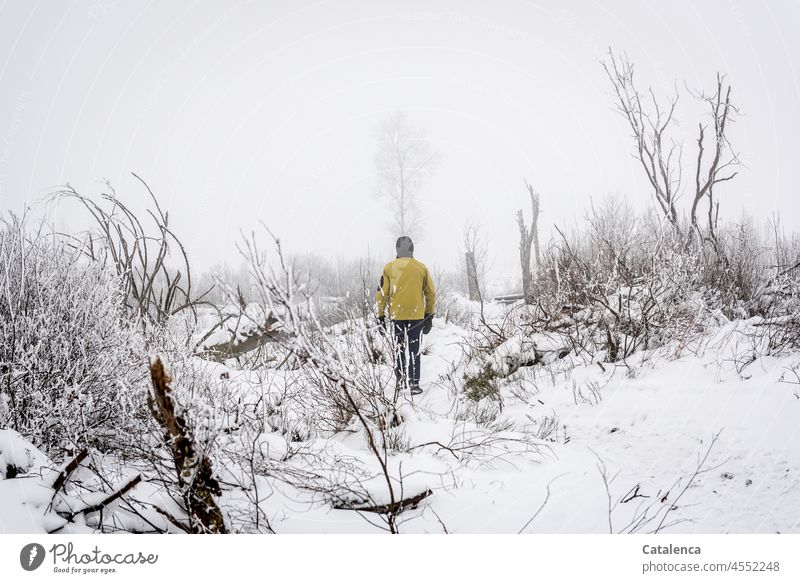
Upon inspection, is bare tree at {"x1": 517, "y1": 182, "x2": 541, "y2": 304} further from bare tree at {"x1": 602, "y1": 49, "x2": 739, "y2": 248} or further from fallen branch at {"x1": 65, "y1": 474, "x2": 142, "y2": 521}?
fallen branch at {"x1": 65, "y1": 474, "x2": 142, "y2": 521}

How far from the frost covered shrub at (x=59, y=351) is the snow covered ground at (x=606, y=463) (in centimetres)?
53

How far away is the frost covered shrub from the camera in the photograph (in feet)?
5.76

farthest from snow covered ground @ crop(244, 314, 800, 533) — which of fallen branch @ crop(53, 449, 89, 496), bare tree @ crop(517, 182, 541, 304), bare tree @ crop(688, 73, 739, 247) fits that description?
bare tree @ crop(517, 182, 541, 304)

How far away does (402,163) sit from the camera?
20.7m

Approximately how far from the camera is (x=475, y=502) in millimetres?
1602

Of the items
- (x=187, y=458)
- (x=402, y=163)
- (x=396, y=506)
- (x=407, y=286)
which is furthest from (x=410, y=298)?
(x=402, y=163)

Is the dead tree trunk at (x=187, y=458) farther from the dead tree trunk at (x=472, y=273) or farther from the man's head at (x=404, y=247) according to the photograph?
the dead tree trunk at (x=472, y=273)

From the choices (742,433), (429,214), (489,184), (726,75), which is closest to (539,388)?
(742,433)

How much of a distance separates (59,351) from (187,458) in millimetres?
1385

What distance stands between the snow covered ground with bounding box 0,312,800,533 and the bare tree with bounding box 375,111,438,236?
1781 centimetres

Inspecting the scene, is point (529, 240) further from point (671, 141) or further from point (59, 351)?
point (59, 351)

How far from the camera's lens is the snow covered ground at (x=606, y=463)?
4.84 feet

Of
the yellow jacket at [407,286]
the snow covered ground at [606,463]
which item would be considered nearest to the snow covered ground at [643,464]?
the snow covered ground at [606,463]

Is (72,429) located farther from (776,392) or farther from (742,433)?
(776,392)
